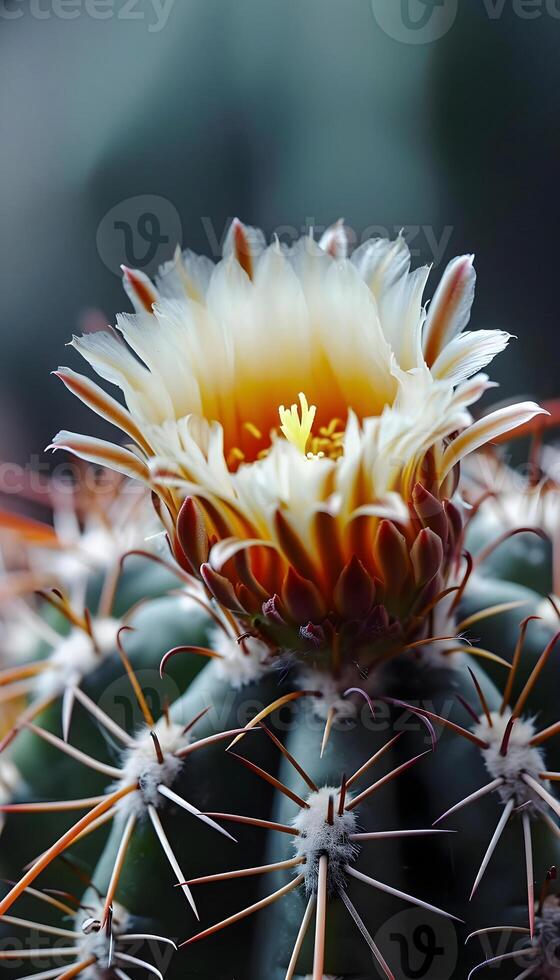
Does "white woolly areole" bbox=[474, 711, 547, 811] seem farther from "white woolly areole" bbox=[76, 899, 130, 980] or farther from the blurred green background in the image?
the blurred green background

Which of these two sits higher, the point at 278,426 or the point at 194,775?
the point at 278,426

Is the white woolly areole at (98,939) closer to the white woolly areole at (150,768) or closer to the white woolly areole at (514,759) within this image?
the white woolly areole at (150,768)

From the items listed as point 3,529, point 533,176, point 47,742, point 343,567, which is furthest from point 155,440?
point 533,176

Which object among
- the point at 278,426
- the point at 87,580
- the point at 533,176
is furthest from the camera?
the point at 533,176

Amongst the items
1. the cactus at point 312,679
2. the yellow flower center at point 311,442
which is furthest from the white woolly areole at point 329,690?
the yellow flower center at point 311,442

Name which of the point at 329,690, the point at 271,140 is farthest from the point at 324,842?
the point at 271,140

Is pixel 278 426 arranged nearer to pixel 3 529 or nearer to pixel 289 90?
pixel 3 529

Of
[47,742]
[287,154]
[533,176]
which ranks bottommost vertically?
[47,742]

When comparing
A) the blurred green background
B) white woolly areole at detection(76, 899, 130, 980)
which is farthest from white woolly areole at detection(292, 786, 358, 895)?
the blurred green background
